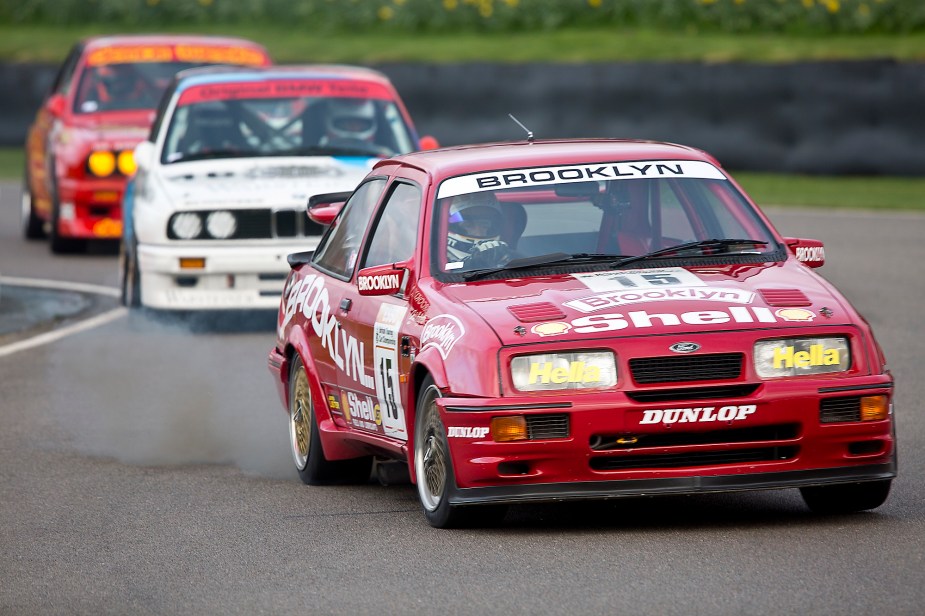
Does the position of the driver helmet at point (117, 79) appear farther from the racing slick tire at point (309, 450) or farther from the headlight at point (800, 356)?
the headlight at point (800, 356)

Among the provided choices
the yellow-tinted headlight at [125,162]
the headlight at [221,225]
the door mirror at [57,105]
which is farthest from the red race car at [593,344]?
the door mirror at [57,105]

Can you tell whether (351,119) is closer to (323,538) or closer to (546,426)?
(323,538)

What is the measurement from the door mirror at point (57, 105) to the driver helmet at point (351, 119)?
4559 millimetres

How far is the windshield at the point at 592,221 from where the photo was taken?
24.5 feet

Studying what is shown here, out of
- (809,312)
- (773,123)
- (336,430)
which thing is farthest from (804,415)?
(773,123)

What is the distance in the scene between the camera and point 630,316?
22.2 feet

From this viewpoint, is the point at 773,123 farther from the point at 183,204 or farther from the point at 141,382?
the point at 141,382

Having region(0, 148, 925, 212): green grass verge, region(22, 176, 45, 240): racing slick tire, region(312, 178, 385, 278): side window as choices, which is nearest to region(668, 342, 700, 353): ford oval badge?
region(312, 178, 385, 278): side window

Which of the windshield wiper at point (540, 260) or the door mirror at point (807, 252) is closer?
the windshield wiper at point (540, 260)

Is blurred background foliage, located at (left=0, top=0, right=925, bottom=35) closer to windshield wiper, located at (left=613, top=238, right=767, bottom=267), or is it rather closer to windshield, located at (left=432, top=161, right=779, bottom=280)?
windshield, located at (left=432, top=161, right=779, bottom=280)

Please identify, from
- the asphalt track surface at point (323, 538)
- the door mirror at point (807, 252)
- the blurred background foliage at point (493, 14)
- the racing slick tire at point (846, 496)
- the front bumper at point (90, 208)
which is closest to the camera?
the asphalt track surface at point (323, 538)

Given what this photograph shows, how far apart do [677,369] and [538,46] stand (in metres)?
22.2

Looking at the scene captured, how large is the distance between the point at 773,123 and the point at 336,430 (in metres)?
16.0

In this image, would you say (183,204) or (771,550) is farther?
(183,204)
